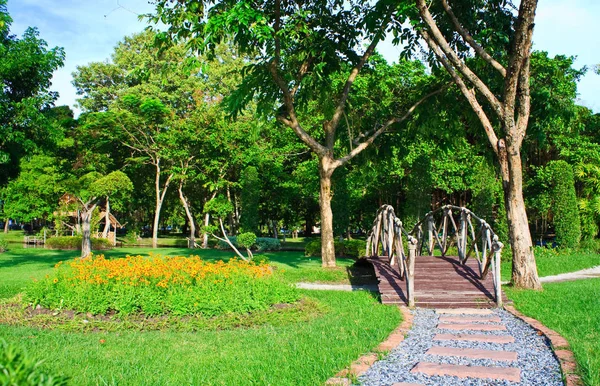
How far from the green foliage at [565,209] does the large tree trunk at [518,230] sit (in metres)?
12.4

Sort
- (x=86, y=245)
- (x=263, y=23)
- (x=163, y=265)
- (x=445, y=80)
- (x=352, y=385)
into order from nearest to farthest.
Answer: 1. (x=352, y=385)
2. (x=163, y=265)
3. (x=263, y=23)
4. (x=445, y=80)
5. (x=86, y=245)

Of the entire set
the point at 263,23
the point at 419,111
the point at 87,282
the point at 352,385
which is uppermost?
the point at 263,23

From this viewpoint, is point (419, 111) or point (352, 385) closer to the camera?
point (352, 385)

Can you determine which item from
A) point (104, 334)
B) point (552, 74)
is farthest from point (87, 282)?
point (552, 74)

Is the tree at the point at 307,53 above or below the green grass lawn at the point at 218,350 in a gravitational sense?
above

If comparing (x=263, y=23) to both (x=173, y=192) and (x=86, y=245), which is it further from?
(x=173, y=192)

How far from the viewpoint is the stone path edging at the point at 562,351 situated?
445 centimetres

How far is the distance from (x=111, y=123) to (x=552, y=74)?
20.4 m

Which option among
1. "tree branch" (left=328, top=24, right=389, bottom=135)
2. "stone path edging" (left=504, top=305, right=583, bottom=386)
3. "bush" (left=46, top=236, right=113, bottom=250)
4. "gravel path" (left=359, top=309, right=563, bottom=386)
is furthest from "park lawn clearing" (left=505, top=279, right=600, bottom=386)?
"bush" (left=46, top=236, right=113, bottom=250)

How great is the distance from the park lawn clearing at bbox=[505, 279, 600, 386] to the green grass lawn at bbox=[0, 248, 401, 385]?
2.18 m

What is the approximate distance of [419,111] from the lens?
1511 cm

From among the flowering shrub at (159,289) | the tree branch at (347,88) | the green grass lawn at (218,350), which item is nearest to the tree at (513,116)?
the tree branch at (347,88)

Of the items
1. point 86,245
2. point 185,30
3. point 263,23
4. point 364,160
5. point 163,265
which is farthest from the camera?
point 86,245

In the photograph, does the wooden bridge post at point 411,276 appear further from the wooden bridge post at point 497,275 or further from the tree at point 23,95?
the tree at point 23,95
